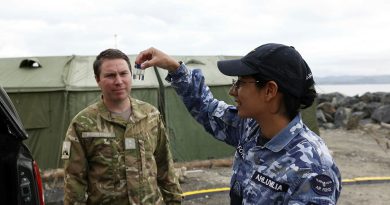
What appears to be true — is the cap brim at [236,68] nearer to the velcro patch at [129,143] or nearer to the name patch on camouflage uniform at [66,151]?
the velcro patch at [129,143]

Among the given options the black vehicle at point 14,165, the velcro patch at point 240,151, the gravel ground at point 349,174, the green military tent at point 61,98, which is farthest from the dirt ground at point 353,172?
the velcro patch at point 240,151

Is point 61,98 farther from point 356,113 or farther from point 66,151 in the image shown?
point 356,113

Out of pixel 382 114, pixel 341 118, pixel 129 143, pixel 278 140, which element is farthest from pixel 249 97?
pixel 382 114

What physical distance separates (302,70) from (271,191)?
519 mm

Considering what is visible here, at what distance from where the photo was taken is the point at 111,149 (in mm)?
2723

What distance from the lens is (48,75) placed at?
28.2 ft

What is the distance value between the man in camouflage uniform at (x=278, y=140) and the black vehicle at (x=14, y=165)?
114cm

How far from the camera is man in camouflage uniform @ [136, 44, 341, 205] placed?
5.20 feet

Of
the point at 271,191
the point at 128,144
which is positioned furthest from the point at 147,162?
the point at 271,191

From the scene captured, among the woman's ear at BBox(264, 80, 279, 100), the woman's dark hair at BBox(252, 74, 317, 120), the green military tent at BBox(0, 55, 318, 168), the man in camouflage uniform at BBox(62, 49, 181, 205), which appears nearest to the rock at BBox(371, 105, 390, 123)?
the green military tent at BBox(0, 55, 318, 168)

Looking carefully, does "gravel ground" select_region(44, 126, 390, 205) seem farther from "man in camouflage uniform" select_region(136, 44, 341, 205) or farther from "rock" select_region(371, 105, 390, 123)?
"man in camouflage uniform" select_region(136, 44, 341, 205)

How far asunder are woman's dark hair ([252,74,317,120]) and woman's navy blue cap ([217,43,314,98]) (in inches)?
0.7

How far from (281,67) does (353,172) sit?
804 centimetres

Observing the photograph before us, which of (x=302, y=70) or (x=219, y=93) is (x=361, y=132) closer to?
(x=219, y=93)
